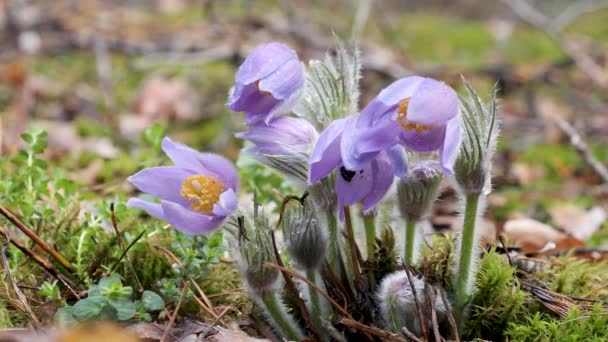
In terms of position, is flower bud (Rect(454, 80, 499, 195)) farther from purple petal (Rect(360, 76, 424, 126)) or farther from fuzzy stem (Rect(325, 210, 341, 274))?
fuzzy stem (Rect(325, 210, 341, 274))

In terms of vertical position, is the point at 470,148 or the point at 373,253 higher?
the point at 470,148

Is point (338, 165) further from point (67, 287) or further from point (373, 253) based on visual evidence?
point (67, 287)

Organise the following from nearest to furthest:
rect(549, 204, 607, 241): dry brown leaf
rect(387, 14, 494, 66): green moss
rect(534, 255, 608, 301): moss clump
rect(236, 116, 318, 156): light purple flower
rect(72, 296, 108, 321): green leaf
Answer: rect(72, 296, 108, 321): green leaf < rect(236, 116, 318, 156): light purple flower < rect(534, 255, 608, 301): moss clump < rect(549, 204, 607, 241): dry brown leaf < rect(387, 14, 494, 66): green moss

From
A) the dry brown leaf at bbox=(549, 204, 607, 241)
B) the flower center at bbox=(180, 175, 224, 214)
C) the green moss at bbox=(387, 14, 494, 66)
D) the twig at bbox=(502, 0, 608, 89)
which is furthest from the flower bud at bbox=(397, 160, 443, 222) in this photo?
the green moss at bbox=(387, 14, 494, 66)

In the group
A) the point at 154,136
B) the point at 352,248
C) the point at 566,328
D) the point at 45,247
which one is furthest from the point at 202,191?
the point at 566,328

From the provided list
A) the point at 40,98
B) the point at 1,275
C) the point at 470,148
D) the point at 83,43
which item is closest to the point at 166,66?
the point at 83,43

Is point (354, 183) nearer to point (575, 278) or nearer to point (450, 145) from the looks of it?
point (450, 145)
